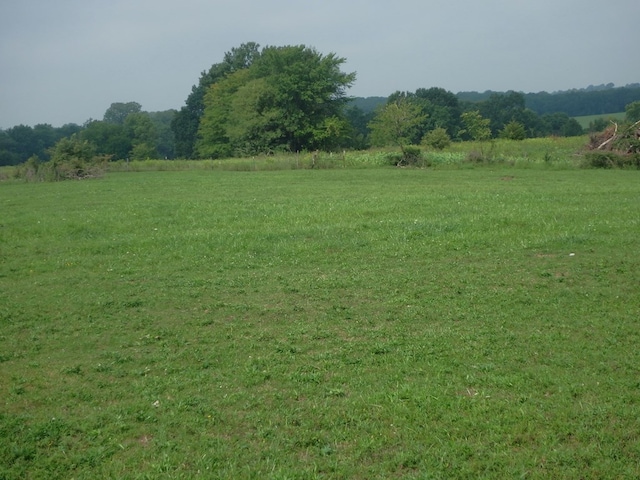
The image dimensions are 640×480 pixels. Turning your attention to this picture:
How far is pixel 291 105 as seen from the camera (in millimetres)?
60875

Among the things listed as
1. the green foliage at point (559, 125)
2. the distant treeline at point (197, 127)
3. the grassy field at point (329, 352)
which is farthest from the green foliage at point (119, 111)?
the grassy field at point (329, 352)

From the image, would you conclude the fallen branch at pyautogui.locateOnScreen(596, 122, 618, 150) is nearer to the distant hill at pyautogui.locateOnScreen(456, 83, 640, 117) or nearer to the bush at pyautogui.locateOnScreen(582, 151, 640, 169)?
the bush at pyautogui.locateOnScreen(582, 151, 640, 169)

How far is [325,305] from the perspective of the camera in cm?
763

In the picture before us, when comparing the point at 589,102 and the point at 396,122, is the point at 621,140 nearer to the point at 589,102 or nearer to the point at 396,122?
the point at 396,122

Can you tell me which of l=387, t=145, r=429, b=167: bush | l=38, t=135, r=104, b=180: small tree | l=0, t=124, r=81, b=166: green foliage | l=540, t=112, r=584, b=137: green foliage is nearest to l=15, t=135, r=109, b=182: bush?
l=38, t=135, r=104, b=180: small tree

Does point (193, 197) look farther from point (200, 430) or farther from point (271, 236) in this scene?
point (200, 430)

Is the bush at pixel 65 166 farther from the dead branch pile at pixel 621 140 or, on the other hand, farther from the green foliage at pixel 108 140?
the green foliage at pixel 108 140

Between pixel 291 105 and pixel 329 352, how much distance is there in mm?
57187

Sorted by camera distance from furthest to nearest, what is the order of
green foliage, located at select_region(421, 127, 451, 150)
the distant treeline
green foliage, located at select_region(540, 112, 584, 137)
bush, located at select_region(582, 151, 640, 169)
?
green foliage, located at select_region(540, 112, 584, 137) → the distant treeline → green foliage, located at select_region(421, 127, 451, 150) → bush, located at select_region(582, 151, 640, 169)

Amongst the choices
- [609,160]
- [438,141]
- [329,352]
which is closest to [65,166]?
[438,141]

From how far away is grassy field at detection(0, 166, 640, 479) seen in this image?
415 centimetres

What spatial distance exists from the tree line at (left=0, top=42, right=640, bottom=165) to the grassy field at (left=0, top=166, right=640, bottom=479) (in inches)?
1324

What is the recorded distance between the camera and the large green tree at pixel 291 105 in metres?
59.8

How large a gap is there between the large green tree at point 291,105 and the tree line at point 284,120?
0.36 ft
